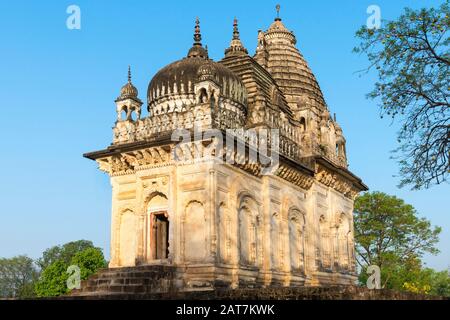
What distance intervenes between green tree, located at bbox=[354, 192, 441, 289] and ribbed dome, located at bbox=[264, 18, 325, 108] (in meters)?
15.1

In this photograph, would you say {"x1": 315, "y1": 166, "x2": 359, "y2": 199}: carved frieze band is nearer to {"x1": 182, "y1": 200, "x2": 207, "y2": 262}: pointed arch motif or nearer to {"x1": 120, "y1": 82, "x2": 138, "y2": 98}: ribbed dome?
{"x1": 182, "y1": 200, "x2": 207, "y2": 262}: pointed arch motif

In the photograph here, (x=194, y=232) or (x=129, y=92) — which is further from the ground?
(x=129, y=92)

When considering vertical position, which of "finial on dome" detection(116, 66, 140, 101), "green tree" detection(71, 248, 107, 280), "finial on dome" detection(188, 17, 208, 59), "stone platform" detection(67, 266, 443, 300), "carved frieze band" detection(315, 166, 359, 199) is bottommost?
"stone platform" detection(67, 266, 443, 300)

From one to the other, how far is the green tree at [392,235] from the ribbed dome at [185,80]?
80.2 feet

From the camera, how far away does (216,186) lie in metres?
19.2

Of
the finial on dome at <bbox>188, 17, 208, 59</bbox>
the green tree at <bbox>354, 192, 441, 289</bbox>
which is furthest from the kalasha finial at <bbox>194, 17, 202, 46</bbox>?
the green tree at <bbox>354, 192, 441, 289</bbox>

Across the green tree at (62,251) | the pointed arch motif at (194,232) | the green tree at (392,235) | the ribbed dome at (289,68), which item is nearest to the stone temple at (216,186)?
the pointed arch motif at (194,232)

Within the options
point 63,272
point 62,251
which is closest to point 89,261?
point 63,272

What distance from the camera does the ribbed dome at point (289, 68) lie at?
99.2 ft

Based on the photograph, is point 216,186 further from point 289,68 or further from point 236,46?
point 289,68

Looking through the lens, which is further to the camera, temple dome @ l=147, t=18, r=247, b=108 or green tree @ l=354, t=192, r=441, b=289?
green tree @ l=354, t=192, r=441, b=289

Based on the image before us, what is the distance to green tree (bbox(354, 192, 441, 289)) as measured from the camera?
4356 cm

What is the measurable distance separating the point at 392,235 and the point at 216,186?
28248 mm
